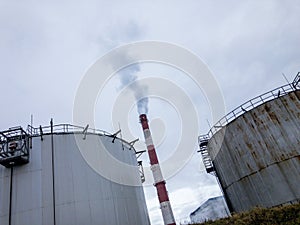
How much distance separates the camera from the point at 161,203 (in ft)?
65.6

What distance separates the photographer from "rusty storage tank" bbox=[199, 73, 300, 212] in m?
14.1

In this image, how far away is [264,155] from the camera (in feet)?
49.9

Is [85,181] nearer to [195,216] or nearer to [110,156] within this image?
[110,156]

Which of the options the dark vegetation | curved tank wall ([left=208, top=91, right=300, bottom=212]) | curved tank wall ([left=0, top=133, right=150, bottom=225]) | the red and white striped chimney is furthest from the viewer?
the red and white striped chimney

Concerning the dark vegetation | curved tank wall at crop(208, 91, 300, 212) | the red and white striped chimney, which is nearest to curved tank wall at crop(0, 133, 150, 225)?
the red and white striped chimney

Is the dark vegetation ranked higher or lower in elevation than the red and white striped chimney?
lower

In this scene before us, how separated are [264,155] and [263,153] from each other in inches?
5.5

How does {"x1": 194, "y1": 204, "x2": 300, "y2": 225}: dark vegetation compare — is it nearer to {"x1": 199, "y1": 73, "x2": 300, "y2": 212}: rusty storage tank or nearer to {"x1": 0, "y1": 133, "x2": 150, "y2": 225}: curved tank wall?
{"x1": 199, "y1": 73, "x2": 300, "y2": 212}: rusty storage tank

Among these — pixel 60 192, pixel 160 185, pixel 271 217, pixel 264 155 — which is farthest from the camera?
pixel 160 185

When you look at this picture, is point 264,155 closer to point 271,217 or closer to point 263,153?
point 263,153

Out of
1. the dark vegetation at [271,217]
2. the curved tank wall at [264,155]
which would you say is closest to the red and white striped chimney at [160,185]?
the curved tank wall at [264,155]

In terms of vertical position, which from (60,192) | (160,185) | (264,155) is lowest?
(264,155)

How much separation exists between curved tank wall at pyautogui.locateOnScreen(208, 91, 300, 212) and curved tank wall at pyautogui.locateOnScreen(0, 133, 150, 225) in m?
7.44

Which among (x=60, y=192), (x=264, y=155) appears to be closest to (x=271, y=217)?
(x=264, y=155)
